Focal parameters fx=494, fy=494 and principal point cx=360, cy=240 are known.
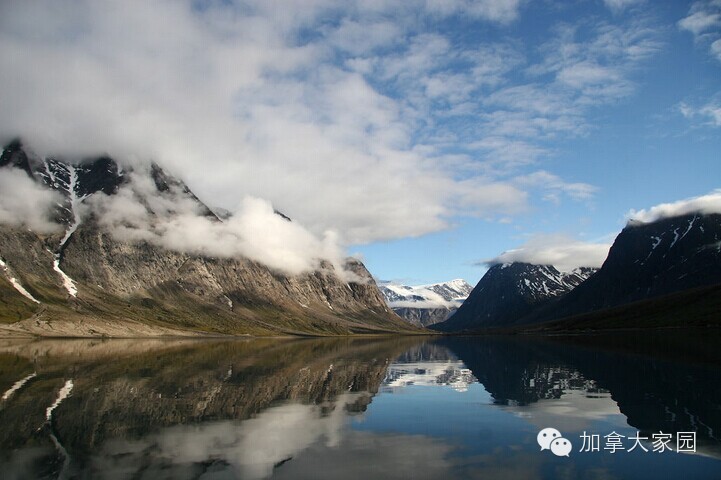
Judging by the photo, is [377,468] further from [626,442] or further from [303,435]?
[626,442]

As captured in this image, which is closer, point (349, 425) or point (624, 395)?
point (349, 425)

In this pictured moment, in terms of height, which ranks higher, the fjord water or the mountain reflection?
the mountain reflection

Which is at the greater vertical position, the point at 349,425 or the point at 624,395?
the point at 624,395

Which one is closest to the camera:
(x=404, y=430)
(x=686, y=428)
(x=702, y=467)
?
(x=702, y=467)

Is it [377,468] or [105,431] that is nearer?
[377,468]

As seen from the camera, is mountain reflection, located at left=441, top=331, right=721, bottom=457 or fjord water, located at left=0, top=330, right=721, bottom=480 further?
mountain reflection, located at left=441, top=331, right=721, bottom=457

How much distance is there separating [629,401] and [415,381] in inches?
926

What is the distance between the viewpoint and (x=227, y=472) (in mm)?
20031

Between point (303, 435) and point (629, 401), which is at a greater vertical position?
point (629, 401)

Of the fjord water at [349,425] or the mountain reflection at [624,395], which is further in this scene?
the mountain reflection at [624,395]

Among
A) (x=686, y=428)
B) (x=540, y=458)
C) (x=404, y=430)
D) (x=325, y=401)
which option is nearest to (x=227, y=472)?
(x=404, y=430)

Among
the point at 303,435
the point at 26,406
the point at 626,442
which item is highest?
the point at 626,442

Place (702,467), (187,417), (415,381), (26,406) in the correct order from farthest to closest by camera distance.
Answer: (415,381) → (26,406) → (187,417) → (702,467)

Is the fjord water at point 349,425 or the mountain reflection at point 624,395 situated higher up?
the mountain reflection at point 624,395
